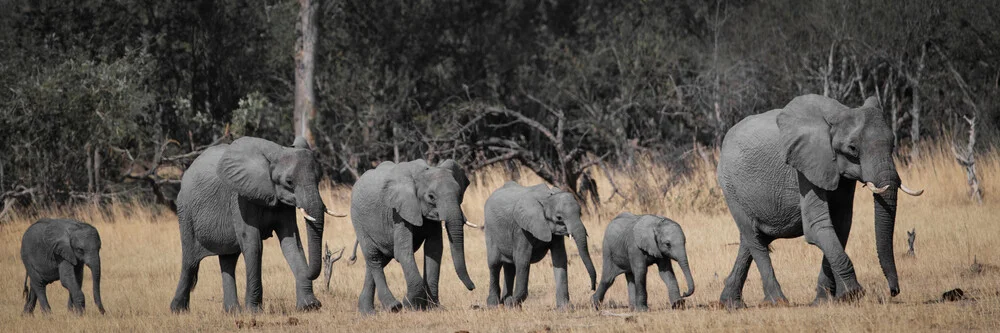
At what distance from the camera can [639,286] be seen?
12297mm

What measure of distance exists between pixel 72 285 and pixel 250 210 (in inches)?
89.3

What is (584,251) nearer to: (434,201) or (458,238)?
(458,238)

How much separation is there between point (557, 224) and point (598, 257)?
16.2 feet

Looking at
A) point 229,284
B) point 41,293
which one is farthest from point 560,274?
point 41,293

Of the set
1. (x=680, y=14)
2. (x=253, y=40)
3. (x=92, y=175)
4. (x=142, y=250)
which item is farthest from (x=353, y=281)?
(x=680, y=14)

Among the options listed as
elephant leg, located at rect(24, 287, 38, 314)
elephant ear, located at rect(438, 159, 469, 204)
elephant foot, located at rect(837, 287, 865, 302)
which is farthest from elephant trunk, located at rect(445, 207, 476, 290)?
elephant leg, located at rect(24, 287, 38, 314)

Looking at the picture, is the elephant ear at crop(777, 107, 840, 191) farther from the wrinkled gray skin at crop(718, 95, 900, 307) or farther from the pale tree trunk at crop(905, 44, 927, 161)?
the pale tree trunk at crop(905, 44, 927, 161)

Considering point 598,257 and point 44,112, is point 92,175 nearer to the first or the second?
point 44,112

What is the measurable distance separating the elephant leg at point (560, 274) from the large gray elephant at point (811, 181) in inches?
65.5

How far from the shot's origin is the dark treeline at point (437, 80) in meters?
24.5

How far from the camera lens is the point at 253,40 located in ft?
104

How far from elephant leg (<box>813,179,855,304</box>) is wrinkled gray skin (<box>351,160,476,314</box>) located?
3.46m

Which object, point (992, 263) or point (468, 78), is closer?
point (992, 263)

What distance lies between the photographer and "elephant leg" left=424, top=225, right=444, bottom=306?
12852 mm
